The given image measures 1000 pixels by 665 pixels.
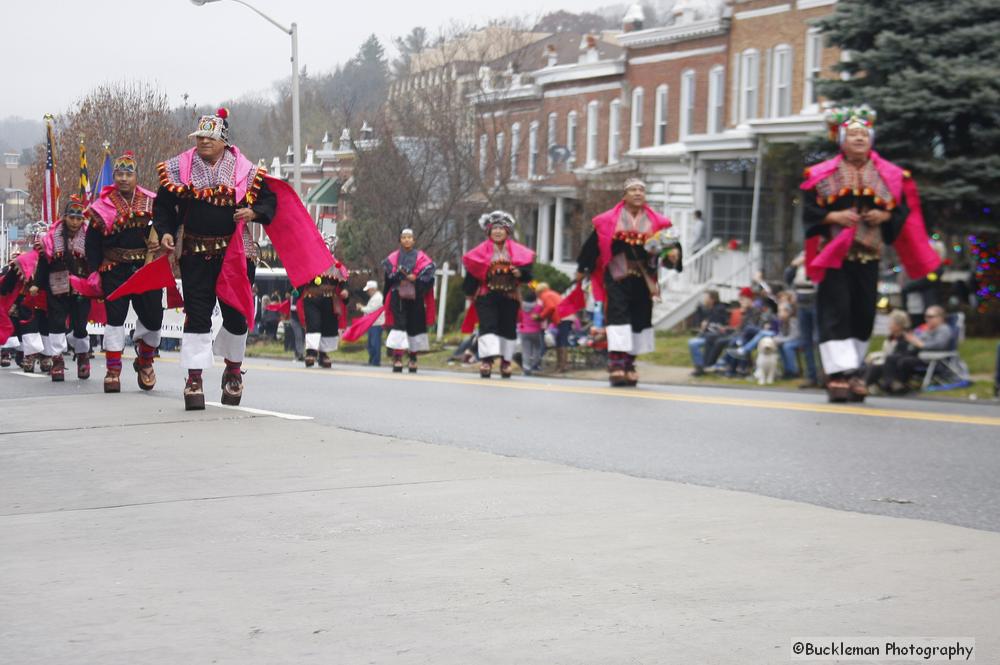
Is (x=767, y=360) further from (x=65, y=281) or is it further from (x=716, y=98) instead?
(x=716, y=98)

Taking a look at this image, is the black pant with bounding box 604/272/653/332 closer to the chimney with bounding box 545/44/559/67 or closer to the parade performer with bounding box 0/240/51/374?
the parade performer with bounding box 0/240/51/374

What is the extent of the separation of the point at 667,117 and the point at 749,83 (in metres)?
5.02

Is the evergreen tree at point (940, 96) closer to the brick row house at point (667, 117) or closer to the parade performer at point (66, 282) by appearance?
the brick row house at point (667, 117)

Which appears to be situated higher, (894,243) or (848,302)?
(894,243)

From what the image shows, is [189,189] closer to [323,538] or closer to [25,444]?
[25,444]

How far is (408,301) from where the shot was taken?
23.2m

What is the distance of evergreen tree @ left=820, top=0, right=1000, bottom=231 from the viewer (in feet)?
75.9

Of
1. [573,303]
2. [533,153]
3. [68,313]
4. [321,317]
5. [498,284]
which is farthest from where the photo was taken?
[533,153]

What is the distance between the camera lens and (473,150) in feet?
154

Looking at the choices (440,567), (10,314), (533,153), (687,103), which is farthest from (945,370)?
(533,153)

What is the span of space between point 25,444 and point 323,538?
3840 mm

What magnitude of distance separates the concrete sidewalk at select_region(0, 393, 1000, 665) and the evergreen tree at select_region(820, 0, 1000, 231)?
1657 centimetres

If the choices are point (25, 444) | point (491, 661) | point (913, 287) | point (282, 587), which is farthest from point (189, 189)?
point (913, 287)

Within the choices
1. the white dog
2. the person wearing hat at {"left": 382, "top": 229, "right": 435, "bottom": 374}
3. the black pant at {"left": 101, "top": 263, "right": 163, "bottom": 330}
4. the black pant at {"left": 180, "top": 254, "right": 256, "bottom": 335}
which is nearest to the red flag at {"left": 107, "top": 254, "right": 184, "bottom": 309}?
the black pant at {"left": 101, "top": 263, "right": 163, "bottom": 330}
